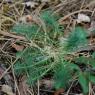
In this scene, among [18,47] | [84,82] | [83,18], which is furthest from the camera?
[83,18]

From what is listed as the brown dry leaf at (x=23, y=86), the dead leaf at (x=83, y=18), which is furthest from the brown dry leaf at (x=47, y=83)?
the dead leaf at (x=83, y=18)

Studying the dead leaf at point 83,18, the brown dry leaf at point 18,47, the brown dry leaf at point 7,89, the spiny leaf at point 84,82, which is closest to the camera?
the spiny leaf at point 84,82

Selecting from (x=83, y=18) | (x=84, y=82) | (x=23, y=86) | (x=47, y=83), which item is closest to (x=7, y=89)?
(x=23, y=86)

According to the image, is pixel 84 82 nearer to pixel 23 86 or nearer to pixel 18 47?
pixel 23 86

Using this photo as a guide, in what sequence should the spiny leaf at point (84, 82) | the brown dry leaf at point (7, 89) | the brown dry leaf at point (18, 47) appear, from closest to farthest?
the spiny leaf at point (84, 82), the brown dry leaf at point (7, 89), the brown dry leaf at point (18, 47)

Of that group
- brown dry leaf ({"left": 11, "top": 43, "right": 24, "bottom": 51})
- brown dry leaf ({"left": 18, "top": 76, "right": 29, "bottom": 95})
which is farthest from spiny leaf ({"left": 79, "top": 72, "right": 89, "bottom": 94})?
brown dry leaf ({"left": 11, "top": 43, "right": 24, "bottom": 51})

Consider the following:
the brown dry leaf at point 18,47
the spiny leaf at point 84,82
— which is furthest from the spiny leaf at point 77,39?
the brown dry leaf at point 18,47

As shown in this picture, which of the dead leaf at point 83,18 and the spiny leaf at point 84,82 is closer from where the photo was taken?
the spiny leaf at point 84,82

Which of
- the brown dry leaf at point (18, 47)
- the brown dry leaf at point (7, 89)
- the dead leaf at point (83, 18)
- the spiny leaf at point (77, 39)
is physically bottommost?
the brown dry leaf at point (7, 89)

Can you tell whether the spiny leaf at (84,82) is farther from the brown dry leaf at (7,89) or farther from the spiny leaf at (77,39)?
the brown dry leaf at (7,89)

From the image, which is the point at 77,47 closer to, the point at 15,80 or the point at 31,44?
the point at 31,44

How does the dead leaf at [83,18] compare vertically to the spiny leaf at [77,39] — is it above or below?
above
